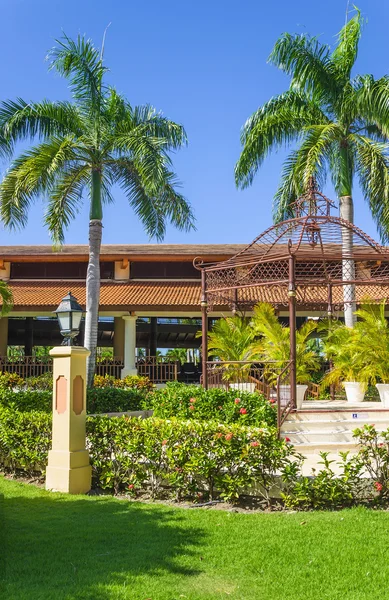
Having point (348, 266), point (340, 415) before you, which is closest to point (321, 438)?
point (340, 415)

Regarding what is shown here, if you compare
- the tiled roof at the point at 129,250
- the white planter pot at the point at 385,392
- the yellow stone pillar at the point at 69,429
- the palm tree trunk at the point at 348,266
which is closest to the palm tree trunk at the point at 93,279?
the yellow stone pillar at the point at 69,429

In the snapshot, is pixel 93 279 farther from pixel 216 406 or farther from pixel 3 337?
pixel 3 337

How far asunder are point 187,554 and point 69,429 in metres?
3.15

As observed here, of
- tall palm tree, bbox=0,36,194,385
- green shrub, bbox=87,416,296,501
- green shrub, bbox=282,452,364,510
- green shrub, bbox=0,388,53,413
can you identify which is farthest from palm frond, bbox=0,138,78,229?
green shrub, bbox=282,452,364,510

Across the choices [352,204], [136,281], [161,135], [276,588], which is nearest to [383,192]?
[352,204]

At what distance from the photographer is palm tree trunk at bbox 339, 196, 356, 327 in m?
13.9

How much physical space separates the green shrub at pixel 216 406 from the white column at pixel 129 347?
25.6 feet

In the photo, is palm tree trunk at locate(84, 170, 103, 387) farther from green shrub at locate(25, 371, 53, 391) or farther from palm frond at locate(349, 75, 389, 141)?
palm frond at locate(349, 75, 389, 141)

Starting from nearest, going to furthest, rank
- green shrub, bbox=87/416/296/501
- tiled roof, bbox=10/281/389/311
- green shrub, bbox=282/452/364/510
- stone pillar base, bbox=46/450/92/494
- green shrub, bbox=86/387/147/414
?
1. green shrub, bbox=282/452/364/510
2. green shrub, bbox=87/416/296/501
3. stone pillar base, bbox=46/450/92/494
4. green shrub, bbox=86/387/147/414
5. tiled roof, bbox=10/281/389/311

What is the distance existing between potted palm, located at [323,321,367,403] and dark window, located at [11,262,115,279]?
11.5 m

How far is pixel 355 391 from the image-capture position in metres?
12.3

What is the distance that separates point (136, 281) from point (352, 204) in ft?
29.3

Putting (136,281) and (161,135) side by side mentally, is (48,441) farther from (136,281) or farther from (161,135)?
(136,281)

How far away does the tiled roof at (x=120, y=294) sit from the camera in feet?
62.3
